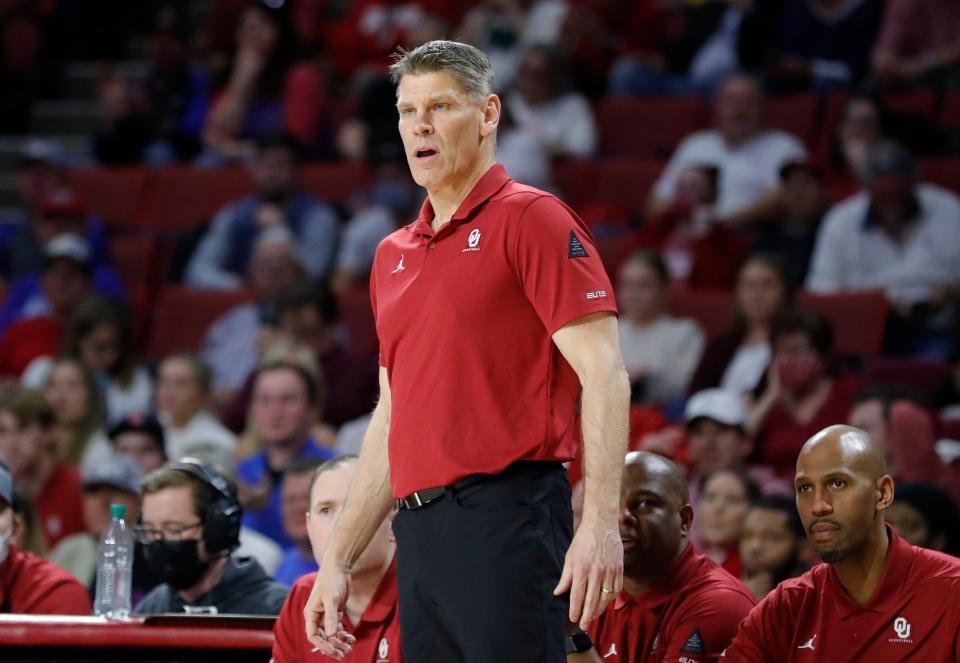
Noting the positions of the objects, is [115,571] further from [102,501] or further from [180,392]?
[180,392]

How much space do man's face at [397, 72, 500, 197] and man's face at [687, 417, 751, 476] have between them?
332 centimetres

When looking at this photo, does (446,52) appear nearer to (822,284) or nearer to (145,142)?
(822,284)

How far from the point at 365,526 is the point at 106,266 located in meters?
6.33

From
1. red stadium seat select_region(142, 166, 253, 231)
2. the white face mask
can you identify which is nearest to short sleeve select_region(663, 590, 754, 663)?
the white face mask

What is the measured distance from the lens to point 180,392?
7234mm

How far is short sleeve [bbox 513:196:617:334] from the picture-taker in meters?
2.74

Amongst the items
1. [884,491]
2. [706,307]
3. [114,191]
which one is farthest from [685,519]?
[114,191]

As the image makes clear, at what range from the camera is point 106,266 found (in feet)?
29.7

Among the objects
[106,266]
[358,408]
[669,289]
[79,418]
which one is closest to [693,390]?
[669,289]

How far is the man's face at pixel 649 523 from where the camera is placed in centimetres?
375

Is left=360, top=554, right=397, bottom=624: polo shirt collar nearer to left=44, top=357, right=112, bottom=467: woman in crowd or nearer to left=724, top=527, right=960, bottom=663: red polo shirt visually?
left=724, top=527, right=960, bottom=663: red polo shirt

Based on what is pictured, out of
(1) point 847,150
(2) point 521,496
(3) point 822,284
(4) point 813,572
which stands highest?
(1) point 847,150

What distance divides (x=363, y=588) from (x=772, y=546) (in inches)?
64.6

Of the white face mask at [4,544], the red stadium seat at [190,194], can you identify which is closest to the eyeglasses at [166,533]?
the white face mask at [4,544]
